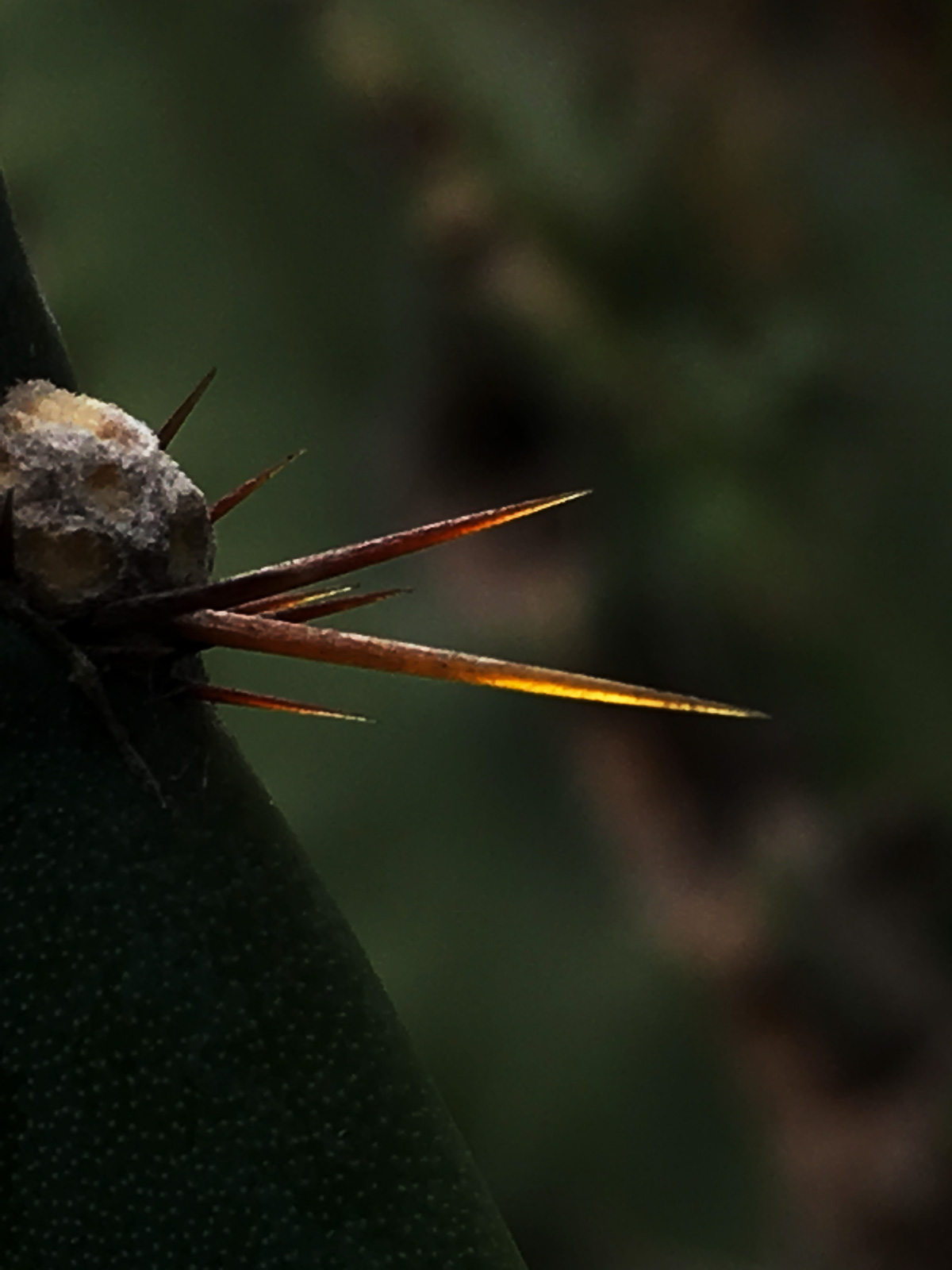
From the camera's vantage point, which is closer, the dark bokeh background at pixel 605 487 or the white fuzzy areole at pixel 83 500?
the white fuzzy areole at pixel 83 500

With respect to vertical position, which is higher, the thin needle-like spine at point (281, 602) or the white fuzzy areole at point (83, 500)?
the white fuzzy areole at point (83, 500)

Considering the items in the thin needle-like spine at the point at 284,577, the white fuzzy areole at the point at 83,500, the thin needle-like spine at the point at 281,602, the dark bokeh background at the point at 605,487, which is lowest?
the dark bokeh background at the point at 605,487

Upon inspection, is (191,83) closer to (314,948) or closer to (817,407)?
(817,407)

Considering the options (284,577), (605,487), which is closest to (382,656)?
(284,577)

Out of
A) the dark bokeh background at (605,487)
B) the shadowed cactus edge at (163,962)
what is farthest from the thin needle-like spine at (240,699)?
the dark bokeh background at (605,487)

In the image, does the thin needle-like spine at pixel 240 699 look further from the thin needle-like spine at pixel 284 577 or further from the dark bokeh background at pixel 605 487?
the dark bokeh background at pixel 605 487

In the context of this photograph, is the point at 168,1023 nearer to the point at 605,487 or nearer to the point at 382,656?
the point at 382,656
